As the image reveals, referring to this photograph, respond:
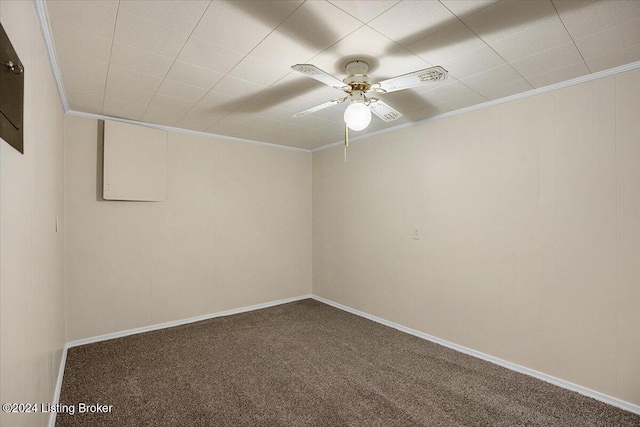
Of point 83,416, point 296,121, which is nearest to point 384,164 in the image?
point 296,121

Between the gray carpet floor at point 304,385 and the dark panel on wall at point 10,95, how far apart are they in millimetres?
1928

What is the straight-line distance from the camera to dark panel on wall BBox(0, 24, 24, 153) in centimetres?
96

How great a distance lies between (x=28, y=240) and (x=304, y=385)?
207 cm

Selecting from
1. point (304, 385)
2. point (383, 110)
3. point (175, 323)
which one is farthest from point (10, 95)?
point (175, 323)

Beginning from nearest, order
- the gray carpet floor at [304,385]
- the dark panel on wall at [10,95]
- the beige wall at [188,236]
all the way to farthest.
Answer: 1. the dark panel on wall at [10,95]
2. the gray carpet floor at [304,385]
3. the beige wall at [188,236]

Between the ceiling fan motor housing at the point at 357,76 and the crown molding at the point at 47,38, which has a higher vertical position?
the crown molding at the point at 47,38

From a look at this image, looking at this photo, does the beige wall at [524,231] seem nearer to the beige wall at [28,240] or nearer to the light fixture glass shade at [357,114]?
the light fixture glass shade at [357,114]

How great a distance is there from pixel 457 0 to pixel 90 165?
3.64 meters

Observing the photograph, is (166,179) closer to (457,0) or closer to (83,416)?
(83,416)

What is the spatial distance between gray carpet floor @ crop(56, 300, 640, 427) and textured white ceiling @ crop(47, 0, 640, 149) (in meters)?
2.42

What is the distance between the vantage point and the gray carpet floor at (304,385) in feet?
7.02

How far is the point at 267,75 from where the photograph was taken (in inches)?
93.0

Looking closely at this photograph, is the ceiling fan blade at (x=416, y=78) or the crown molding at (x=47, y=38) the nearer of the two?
the crown molding at (x=47, y=38)

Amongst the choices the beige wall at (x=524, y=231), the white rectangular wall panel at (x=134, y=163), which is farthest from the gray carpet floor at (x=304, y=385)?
the white rectangular wall panel at (x=134, y=163)
